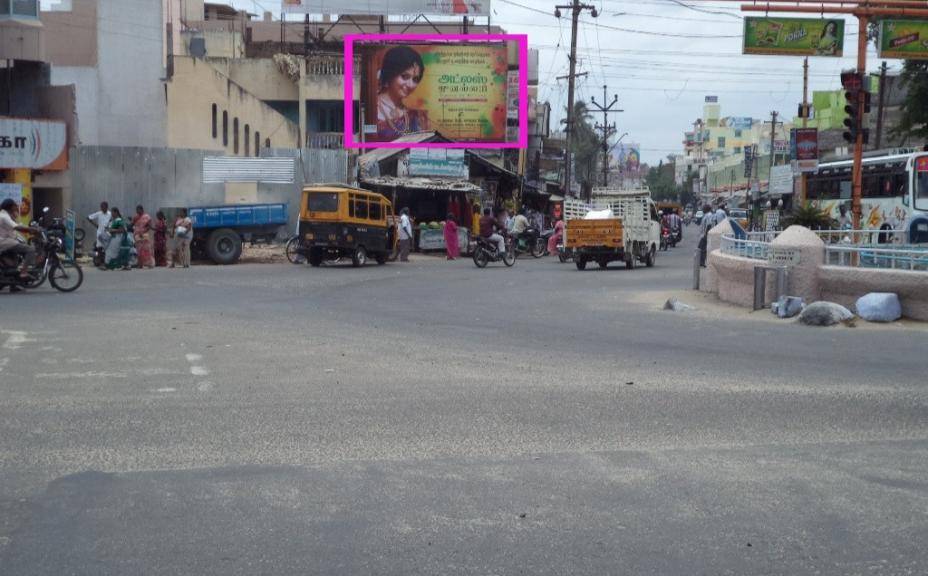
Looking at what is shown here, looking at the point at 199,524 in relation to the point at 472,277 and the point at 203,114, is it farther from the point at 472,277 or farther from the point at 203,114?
the point at 203,114

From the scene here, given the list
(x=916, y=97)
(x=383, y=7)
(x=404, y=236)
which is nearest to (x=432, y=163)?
(x=404, y=236)

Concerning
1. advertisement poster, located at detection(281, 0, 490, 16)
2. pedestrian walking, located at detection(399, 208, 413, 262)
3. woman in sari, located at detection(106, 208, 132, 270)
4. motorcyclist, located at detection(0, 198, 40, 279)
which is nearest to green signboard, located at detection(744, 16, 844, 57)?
pedestrian walking, located at detection(399, 208, 413, 262)

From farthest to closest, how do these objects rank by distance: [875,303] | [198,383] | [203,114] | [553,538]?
[203,114], [875,303], [198,383], [553,538]

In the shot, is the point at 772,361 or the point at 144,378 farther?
the point at 772,361

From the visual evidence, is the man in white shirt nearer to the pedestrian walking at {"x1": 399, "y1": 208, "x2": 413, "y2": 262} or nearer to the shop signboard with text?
the shop signboard with text

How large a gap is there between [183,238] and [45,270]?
30.0 feet

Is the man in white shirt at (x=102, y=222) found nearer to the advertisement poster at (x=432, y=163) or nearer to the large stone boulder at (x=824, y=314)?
the advertisement poster at (x=432, y=163)

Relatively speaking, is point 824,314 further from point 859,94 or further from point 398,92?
point 398,92

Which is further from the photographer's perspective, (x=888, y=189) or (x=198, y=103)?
(x=198, y=103)

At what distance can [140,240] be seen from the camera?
2833 cm

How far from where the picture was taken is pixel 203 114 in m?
40.7

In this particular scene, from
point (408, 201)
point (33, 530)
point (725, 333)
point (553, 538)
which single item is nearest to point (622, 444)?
point (553, 538)

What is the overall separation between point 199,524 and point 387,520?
973 millimetres

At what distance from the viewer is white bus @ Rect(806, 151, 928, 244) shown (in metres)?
33.0
